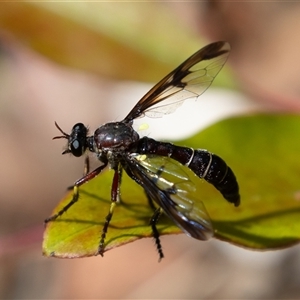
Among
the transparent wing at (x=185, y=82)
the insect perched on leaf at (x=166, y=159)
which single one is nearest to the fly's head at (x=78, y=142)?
the insect perched on leaf at (x=166, y=159)

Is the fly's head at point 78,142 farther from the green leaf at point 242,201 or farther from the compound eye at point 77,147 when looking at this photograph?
the green leaf at point 242,201

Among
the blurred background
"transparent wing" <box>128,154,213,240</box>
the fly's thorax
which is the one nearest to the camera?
"transparent wing" <box>128,154,213,240</box>

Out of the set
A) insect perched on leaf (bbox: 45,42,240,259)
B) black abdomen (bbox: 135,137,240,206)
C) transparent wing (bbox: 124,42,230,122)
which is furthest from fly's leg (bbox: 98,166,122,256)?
transparent wing (bbox: 124,42,230,122)

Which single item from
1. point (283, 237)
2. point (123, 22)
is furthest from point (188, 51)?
point (283, 237)

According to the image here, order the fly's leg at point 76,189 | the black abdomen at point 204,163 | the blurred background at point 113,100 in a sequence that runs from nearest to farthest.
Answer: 1. the fly's leg at point 76,189
2. the black abdomen at point 204,163
3. the blurred background at point 113,100

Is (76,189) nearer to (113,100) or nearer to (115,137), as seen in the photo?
(115,137)

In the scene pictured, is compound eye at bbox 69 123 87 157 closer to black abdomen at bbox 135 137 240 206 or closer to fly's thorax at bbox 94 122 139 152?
fly's thorax at bbox 94 122 139 152

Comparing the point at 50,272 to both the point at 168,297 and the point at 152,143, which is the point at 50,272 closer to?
the point at 168,297
